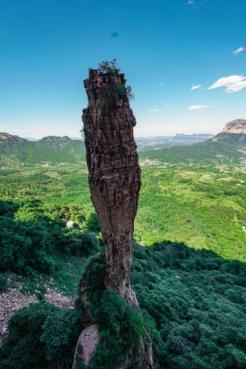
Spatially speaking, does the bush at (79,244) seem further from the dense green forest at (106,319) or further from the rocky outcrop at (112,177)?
the rocky outcrop at (112,177)

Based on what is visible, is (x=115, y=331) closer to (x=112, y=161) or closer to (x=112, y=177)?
(x=112, y=177)

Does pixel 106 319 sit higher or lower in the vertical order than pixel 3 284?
higher

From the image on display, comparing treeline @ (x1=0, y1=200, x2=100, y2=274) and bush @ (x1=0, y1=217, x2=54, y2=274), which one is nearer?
bush @ (x1=0, y1=217, x2=54, y2=274)

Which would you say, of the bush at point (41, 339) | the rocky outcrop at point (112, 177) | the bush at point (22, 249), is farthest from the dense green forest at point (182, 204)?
the rocky outcrop at point (112, 177)

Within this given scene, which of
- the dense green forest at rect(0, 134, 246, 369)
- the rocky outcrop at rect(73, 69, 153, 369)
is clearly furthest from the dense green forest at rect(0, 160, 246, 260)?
the rocky outcrop at rect(73, 69, 153, 369)

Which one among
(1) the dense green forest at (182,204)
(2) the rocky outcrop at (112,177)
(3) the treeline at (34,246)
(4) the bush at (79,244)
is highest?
(2) the rocky outcrop at (112,177)

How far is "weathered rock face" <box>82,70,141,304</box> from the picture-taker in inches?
489

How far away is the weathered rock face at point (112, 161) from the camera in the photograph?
489 inches

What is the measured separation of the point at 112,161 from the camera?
42.5 feet

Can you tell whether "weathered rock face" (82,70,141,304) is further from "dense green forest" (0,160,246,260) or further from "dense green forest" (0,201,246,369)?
"dense green forest" (0,160,246,260)

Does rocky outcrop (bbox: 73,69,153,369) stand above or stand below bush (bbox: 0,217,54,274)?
above

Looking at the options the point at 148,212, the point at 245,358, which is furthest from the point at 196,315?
the point at 148,212

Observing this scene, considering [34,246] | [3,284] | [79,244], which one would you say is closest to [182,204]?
[79,244]

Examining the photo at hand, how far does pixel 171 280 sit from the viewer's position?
3994 centimetres
